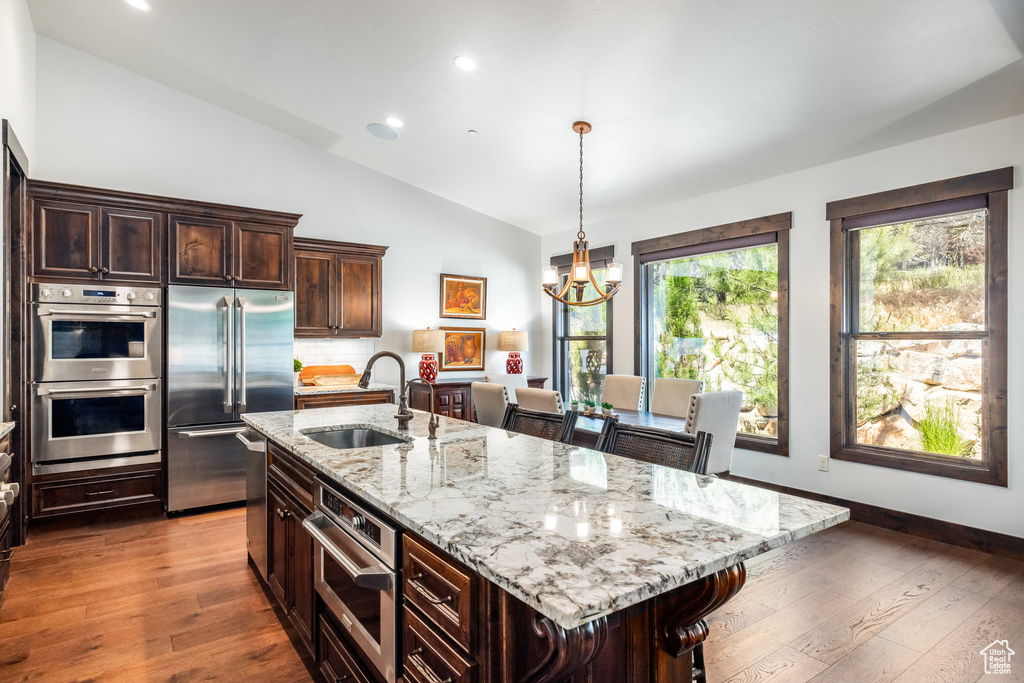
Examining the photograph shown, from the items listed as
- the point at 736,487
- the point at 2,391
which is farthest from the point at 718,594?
the point at 2,391

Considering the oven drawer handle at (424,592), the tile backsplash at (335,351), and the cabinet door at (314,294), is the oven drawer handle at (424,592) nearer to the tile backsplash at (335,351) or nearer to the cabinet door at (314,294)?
the cabinet door at (314,294)

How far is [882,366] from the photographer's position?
3.81 meters

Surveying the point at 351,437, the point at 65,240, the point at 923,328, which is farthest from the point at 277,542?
the point at 923,328

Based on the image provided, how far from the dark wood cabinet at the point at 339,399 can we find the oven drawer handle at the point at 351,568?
2.86 metres

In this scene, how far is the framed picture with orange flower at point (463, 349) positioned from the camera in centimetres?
615

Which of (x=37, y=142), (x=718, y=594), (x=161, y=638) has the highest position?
(x=37, y=142)

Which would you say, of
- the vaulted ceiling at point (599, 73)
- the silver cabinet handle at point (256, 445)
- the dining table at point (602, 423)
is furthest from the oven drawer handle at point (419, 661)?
the vaulted ceiling at point (599, 73)

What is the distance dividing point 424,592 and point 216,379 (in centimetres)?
350

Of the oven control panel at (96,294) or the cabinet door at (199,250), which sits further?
the cabinet door at (199,250)

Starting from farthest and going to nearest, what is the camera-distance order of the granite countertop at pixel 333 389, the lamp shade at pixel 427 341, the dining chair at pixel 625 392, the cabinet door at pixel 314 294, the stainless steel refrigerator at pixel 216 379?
1. the lamp shade at pixel 427 341
2. the cabinet door at pixel 314 294
3. the dining chair at pixel 625 392
4. the granite countertop at pixel 333 389
5. the stainless steel refrigerator at pixel 216 379

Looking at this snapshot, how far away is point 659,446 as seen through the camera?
1.92 meters

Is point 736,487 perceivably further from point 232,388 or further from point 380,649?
point 232,388

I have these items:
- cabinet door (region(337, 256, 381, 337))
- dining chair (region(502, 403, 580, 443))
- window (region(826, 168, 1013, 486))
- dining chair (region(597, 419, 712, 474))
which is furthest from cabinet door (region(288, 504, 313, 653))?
window (region(826, 168, 1013, 486))

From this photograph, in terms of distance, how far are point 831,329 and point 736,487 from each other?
3029 mm
